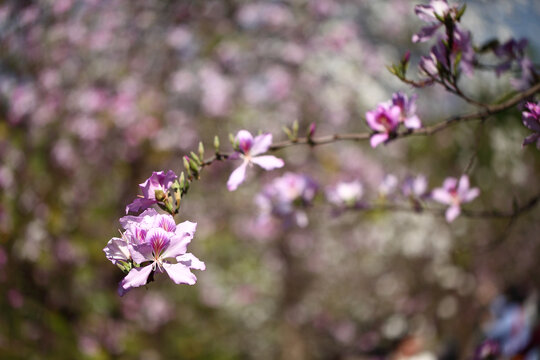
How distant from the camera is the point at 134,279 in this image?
68cm

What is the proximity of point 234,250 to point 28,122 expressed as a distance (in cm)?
252

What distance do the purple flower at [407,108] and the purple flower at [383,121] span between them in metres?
0.01

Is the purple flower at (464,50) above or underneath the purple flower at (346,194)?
underneath

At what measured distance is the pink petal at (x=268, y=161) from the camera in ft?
2.91

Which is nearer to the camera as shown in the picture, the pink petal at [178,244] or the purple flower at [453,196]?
the pink petal at [178,244]

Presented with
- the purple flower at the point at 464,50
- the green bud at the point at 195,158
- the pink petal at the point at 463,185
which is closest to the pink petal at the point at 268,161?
the green bud at the point at 195,158

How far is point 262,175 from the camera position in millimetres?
4160

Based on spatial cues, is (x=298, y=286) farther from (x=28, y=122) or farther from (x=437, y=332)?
(x=28, y=122)

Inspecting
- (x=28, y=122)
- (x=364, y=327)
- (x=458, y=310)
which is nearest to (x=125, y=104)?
(x=28, y=122)

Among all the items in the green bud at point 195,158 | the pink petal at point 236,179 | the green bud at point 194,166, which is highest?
the green bud at point 195,158

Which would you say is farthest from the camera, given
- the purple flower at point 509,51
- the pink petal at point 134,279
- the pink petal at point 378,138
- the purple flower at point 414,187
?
the purple flower at point 414,187

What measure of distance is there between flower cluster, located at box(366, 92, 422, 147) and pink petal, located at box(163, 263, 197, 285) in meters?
0.51

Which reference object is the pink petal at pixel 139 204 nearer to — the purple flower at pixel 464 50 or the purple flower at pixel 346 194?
the purple flower at pixel 464 50

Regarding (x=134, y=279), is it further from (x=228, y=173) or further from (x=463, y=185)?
(x=228, y=173)
